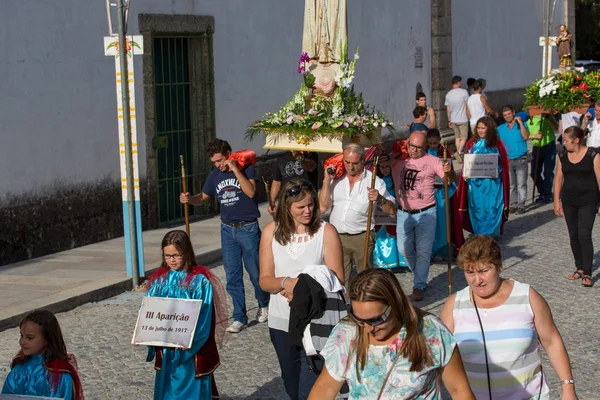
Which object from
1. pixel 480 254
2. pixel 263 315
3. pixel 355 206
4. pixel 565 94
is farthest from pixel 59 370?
pixel 565 94

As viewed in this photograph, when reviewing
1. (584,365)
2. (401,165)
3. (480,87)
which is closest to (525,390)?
(584,365)

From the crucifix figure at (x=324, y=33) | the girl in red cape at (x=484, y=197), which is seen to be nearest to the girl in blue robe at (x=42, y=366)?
the crucifix figure at (x=324, y=33)

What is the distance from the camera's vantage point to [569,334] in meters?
9.01

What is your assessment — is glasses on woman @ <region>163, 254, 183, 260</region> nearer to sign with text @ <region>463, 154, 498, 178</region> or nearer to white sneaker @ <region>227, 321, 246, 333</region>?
white sneaker @ <region>227, 321, 246, 333</region>

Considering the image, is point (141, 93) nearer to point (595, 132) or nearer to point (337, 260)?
point (595, 132)

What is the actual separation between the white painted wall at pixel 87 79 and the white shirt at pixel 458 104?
14.5 ft

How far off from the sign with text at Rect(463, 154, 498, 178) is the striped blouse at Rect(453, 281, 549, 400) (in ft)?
28.2

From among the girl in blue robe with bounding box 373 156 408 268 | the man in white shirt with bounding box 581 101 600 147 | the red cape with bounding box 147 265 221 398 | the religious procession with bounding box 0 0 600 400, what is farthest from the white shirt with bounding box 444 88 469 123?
the red cape with bounding box 147 265 221 398

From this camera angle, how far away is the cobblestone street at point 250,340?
7633mm

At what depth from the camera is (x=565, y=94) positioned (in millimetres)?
16672

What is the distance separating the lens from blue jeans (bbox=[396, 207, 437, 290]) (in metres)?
10.5

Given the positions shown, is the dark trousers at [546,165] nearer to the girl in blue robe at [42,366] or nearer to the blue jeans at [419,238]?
the blue jeans at [419,238]

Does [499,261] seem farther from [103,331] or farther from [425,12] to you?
[425,12]

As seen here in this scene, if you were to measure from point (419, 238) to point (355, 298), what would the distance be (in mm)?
6607
